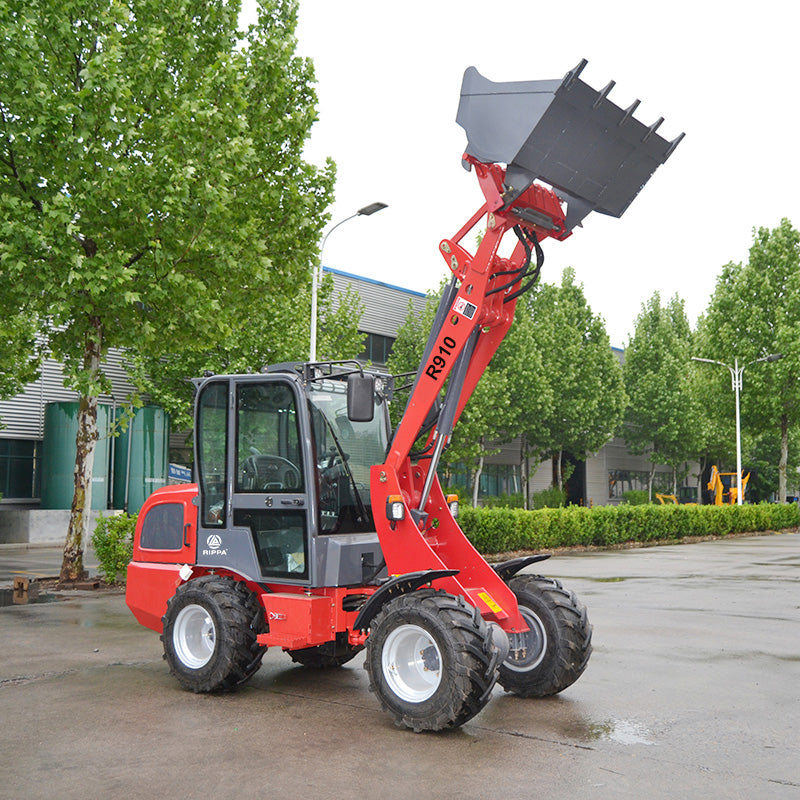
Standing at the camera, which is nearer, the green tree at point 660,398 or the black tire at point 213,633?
the black tire at point 213,633

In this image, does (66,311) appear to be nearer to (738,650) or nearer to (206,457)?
(206,457)

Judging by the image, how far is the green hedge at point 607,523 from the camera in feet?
69.9

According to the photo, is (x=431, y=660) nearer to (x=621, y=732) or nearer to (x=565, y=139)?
(x=621, y=732)

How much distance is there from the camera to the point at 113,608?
12.3 meters

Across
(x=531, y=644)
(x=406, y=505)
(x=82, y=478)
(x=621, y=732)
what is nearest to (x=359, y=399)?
(x=406, y=505)

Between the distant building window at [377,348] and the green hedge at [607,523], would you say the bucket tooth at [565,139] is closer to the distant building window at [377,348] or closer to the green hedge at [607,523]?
the green hedge at [607,523]

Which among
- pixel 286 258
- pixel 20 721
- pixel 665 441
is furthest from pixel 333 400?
pixel 665 441

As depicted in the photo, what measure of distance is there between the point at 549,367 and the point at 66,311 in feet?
105

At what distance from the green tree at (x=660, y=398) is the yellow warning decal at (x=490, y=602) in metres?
45.3

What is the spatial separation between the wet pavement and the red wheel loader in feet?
1.22

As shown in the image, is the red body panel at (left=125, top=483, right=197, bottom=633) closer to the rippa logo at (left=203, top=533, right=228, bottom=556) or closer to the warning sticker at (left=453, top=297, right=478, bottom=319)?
the rippa logo at (left=203, top=533, right=228, bottom=556)

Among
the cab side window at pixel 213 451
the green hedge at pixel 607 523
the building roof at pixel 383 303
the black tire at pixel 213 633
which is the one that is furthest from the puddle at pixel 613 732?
the building roof at pixel 383 303

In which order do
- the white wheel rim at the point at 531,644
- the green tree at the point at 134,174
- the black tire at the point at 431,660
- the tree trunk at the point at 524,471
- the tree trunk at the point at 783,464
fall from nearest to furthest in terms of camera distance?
the black tire at the point at 431,660 < the white wheel rim at the point at 531,644 < the green tree at the point at 134,174 < the tree trunk at the point at 783,464 < the tree trunk at the point at 524,471

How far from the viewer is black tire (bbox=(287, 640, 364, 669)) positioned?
25.0 feet
